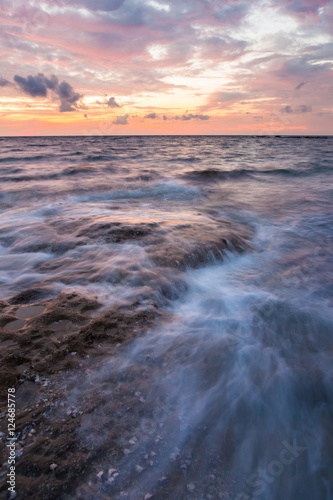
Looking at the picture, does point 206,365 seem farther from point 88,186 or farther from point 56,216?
point 88,186

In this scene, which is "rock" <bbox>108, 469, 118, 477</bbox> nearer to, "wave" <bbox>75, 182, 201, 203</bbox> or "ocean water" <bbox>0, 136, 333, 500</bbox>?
"ocean water" <bbox>0, 136, 333, 500</bbox>

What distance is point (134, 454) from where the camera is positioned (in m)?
1.85

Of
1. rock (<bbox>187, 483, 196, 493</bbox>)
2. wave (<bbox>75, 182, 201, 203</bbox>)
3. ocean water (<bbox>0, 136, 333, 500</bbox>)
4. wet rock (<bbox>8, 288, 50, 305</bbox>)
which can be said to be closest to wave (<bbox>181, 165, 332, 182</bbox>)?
wave (<bbox>75, 182, 201, 203</bbox>)

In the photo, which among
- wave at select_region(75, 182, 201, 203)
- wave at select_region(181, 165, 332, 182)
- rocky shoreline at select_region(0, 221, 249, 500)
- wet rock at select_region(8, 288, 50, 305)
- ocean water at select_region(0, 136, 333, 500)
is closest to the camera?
rocky shoreline at select_region(0, 221, 249, 500)

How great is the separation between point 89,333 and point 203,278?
2.19m

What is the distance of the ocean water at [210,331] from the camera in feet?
6.22

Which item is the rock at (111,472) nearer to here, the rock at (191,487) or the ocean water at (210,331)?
the ocean water at (210,331)

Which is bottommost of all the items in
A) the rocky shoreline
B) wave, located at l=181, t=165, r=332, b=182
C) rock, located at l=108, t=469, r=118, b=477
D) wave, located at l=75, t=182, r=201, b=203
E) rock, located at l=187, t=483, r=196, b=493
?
rock, located at l=187, t=483, r=196, b=493

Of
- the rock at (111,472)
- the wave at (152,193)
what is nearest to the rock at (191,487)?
the rock at (111,472)

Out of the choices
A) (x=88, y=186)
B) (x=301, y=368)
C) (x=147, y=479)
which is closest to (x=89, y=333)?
(x=147, y=479)

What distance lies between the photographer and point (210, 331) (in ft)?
10.7

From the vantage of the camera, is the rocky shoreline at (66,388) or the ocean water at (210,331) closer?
the rocky shoreline at (66,388)

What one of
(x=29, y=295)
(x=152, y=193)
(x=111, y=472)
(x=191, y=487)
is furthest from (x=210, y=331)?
(x=152, y=193)

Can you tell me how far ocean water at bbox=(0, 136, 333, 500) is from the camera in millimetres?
1896
